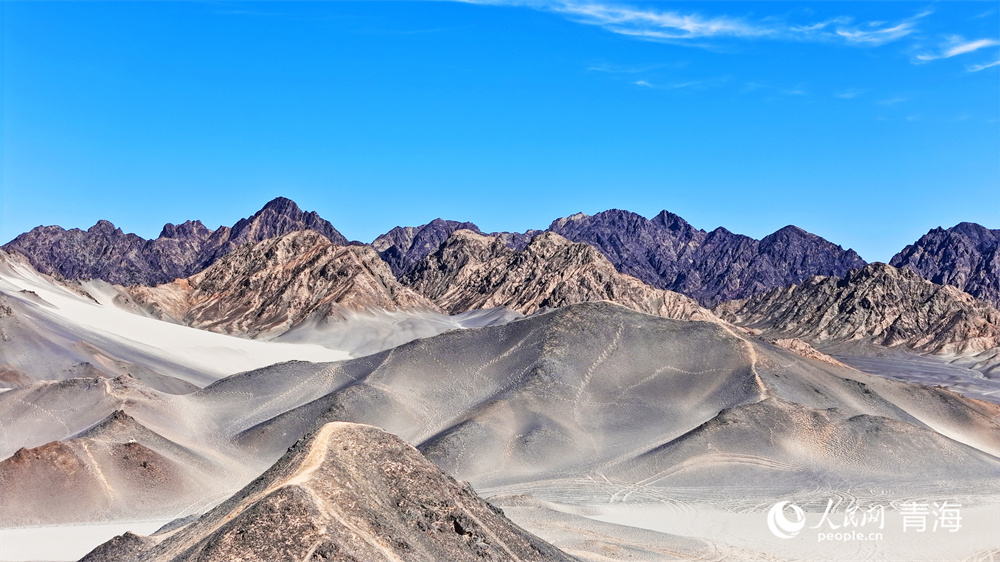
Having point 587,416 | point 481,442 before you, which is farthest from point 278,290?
point 481,442

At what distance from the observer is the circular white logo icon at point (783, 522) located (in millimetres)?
34438

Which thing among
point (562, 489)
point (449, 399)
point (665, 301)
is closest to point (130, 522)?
point (562, 489)

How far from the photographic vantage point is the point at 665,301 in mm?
173000

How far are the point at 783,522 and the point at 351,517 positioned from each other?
72.6 feet

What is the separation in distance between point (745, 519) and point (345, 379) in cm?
3005

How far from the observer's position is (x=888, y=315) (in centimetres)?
17012

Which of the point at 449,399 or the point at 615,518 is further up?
the point at 449,399

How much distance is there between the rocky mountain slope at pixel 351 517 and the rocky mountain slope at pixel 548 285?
13731cm

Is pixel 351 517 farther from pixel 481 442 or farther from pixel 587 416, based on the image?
pixel 587 416

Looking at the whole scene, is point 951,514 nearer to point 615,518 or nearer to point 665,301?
point 615,518

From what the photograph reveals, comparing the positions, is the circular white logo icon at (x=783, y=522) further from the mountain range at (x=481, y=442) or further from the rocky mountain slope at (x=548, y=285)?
the rocky mountain slope at (x=548, y=285)

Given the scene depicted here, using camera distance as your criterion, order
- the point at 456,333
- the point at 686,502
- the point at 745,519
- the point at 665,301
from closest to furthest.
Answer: the point at 745,519 < the point at 686,502 < the point at 456,333 < the point at 665,301

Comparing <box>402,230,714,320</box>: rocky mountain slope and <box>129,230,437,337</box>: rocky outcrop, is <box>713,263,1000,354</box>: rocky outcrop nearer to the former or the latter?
<box>402,230,714,320</box>: rocky mountain slope

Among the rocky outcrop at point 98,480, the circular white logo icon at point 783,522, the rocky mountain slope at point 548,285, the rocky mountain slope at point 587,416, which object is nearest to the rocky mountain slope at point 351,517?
the circular white logo icon at point 783,522
